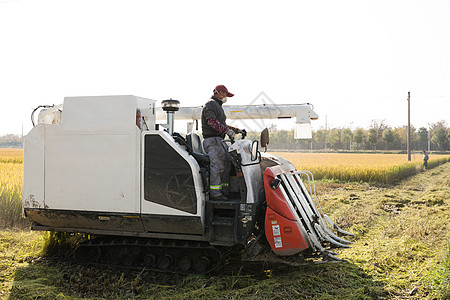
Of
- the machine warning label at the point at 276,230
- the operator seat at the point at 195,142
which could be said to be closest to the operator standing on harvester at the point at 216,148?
the operator seat at the point at 195,142

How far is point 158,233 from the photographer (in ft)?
17.6

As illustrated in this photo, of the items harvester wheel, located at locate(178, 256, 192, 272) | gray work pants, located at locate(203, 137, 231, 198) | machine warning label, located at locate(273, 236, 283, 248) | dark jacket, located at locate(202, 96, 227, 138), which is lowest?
harvester wheel, located at locate(178, 256, 192, 272)

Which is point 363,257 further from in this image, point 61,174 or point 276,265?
point 61,174

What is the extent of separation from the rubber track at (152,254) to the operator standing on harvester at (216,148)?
874 millimetres

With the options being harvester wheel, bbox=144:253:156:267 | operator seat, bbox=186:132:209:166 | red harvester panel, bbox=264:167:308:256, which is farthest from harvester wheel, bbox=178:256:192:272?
operator seat, bbox=186:132:209:166

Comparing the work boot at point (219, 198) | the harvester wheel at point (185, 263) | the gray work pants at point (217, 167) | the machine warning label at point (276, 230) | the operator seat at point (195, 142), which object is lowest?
the harvester wheel at point (185, 263)

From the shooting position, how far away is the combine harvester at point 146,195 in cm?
518

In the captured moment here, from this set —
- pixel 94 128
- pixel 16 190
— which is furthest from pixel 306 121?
pixel 16 190

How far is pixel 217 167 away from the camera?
5.32m

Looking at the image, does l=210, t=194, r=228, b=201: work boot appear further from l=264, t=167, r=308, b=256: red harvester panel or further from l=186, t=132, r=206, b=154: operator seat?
l=186, t=132, r=206, b=154: operator seat

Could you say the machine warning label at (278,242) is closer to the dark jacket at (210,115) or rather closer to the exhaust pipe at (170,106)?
the dark jacket at (210,115)

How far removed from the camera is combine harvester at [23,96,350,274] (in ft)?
17.0

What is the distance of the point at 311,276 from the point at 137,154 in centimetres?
301

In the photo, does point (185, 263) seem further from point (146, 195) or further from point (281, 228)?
point (281, 228)
